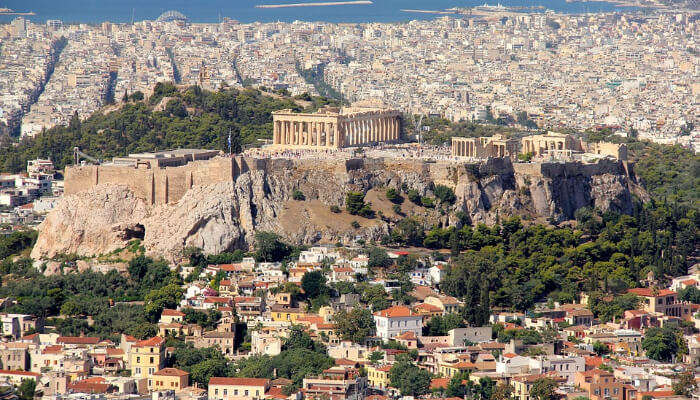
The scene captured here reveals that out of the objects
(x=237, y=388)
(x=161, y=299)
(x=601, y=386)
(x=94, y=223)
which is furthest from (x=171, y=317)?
(x=601, y=386)

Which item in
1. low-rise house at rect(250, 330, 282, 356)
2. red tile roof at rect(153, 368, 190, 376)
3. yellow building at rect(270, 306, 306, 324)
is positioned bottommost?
red tile roof at rect(153, 368, 190, 376)

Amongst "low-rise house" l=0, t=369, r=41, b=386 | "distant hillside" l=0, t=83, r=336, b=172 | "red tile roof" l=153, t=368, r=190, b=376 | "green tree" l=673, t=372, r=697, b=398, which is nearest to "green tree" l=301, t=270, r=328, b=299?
"red tile roof" l=153, t=368, r=190, b=376

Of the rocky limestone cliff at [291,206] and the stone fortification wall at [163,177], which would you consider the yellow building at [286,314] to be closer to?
the rocky limestone cliff at [291,206]

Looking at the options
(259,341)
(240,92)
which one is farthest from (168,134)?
(259,341)

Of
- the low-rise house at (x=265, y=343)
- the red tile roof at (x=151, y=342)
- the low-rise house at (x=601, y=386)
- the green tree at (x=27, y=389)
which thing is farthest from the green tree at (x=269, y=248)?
the low-rise house at (x=601, y=386)

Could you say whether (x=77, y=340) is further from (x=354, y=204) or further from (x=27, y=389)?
(x=354, y=204)

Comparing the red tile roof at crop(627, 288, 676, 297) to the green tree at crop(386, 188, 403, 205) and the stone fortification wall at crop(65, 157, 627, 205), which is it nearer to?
the stone fortification wall at crop(65, 157, 627, 205)
